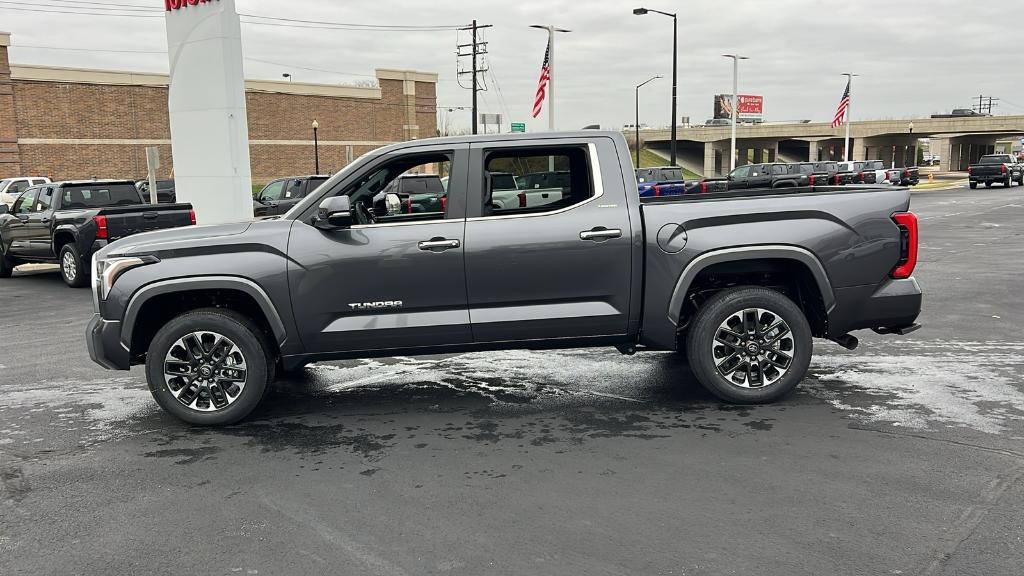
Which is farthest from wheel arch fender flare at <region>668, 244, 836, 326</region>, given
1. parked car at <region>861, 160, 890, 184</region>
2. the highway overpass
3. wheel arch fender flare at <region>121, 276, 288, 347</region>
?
the highway overpass

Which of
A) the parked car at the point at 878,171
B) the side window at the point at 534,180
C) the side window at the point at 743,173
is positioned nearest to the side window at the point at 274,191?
the side window at the point at 534,180

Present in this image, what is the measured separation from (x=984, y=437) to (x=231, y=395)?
16.5 ft

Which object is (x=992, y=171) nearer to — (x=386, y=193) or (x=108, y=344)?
(x=386, y=193)

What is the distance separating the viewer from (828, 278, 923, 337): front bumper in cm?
603

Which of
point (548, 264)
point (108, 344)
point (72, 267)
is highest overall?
point (548, 264)

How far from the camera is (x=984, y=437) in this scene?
5.27 m

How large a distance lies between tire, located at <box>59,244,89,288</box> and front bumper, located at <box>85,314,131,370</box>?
351 inches

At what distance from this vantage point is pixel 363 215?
6.05 metres

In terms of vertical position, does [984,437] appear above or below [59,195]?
below

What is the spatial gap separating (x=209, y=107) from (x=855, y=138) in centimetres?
9320

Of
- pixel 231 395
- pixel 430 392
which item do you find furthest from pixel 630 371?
pixel 231 395

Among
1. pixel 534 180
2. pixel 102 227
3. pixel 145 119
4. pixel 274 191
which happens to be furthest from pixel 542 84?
pixel 145 119

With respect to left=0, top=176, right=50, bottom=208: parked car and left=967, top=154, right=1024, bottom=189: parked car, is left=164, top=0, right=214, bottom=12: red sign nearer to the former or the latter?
left=0, top=176, right=50, bottom=208: parked car

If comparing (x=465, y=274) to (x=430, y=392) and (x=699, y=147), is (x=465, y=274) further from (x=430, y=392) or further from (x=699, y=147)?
(x=699, y=147)
